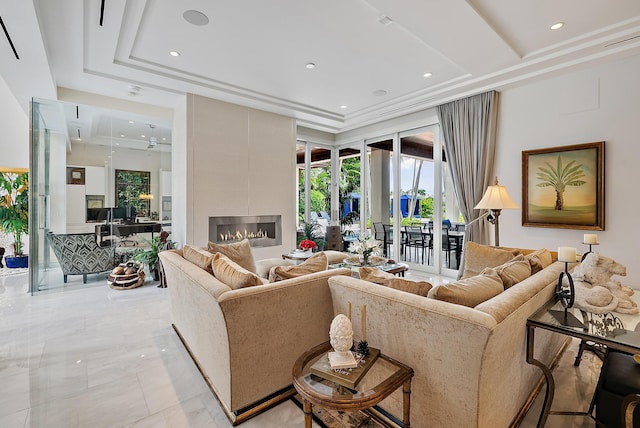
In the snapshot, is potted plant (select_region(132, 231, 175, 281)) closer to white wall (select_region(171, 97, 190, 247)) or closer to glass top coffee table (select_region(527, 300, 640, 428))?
white wall (select_region(171, 97, 190, 247))

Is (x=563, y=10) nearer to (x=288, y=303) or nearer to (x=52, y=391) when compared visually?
(x=288, y=303)

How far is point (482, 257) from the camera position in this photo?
3346 millimetres

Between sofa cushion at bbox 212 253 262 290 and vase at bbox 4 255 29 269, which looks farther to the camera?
vase at bbox 4 255 29 269

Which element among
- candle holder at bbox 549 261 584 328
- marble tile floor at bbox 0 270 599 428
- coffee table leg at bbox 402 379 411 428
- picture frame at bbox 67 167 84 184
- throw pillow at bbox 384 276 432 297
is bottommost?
marble tile floor at bbox 0 270 599 428

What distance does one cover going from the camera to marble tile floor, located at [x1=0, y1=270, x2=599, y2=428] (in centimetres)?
185

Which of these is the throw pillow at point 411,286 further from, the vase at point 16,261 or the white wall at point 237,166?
the vase at point 16,261

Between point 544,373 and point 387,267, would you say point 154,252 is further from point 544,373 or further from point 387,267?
point 544,373

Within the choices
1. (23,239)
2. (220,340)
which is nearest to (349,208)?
(220,340)

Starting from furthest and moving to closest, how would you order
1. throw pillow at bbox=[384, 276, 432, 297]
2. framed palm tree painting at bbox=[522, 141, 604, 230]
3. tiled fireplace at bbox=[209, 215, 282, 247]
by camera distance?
tiled fireplace at bbox=[209, 215, 282, 247], framed palm tree painting at bbox=[522, 141, 604, 230], throw pillow at bbox=[384, 276, 432, 297]

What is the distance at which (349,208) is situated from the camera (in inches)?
292

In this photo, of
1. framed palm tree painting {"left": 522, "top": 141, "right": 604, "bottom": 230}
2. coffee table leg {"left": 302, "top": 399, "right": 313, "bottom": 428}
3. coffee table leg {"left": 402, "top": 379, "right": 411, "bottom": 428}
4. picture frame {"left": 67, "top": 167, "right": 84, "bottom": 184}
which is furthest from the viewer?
picture frame {"left": 67, "top": 167, "right": 84, "bottom": 184}

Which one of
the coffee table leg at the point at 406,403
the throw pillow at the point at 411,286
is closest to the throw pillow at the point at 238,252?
the throw pillow at the point at 411,286

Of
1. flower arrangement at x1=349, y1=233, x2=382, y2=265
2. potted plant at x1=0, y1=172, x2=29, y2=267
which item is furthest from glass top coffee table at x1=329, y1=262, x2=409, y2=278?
potted plant at x1=0, y1=172, x2=29, y2=267

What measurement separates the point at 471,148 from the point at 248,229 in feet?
13.3
